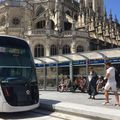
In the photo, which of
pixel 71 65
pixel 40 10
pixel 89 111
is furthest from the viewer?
pixel 40 10

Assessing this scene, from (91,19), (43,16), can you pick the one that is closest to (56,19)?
(43,16)

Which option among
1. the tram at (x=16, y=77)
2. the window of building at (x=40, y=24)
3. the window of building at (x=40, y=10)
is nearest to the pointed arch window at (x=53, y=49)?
the window of building at (x=40, y=24)

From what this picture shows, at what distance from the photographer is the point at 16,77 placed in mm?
11094

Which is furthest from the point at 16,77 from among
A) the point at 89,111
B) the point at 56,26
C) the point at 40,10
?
the point at 40,10

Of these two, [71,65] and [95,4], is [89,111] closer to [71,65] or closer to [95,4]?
[71,65]

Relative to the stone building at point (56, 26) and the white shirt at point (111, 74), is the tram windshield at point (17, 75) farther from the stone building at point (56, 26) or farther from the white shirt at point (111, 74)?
the stone building at point (56, 26)

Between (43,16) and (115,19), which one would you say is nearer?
(43,16)

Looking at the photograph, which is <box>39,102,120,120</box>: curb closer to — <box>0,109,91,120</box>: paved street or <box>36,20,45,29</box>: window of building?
<box>0,109,91,120</box>: paved street

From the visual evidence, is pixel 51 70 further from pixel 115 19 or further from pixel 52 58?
pixel 115 19

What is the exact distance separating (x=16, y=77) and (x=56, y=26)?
42267 mm

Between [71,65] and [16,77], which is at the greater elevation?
[71,65]

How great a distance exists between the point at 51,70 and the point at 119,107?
12.0 meters

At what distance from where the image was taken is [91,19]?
62.2m

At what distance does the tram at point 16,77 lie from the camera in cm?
1063
